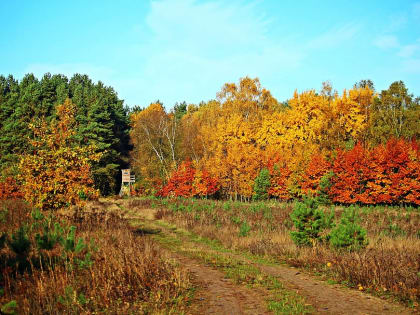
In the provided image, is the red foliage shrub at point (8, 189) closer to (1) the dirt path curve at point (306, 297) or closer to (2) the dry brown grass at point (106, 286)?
(2) the dry brown grass at point (106, 286)

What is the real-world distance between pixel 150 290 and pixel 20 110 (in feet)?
186

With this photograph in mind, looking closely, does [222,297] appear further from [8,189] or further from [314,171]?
[314,171]

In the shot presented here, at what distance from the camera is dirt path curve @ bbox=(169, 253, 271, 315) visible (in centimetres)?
728

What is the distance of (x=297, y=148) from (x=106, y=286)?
123 feet

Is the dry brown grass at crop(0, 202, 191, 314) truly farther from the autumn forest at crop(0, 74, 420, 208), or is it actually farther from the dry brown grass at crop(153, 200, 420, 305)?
the autumn forest at crop(0, 74, 420, 208)

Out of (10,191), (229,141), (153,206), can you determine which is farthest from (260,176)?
(10,191)

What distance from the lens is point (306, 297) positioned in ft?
27.3

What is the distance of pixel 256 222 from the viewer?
19938 millimetres

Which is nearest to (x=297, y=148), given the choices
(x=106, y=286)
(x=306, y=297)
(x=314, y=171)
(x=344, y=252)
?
(x=314, y=171)

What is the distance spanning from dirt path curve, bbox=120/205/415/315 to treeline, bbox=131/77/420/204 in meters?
23.8

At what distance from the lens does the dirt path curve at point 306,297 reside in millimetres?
7387

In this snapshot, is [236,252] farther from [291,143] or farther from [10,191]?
[291,143]

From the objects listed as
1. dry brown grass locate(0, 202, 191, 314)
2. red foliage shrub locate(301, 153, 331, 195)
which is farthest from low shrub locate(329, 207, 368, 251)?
red foliage shrub locate(301, 153, 331, 195)

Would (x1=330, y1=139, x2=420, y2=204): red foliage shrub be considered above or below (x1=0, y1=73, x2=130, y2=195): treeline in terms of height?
below
